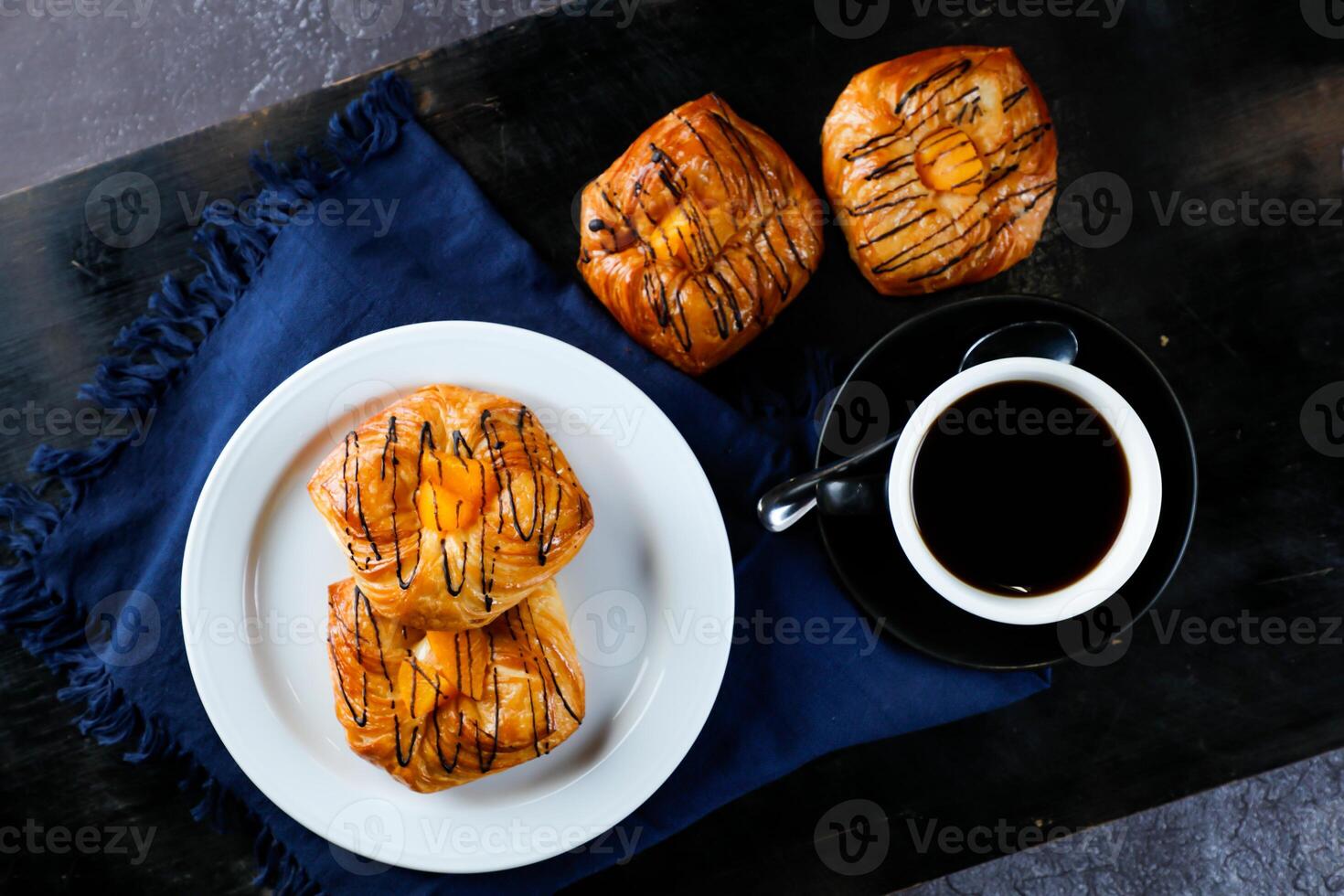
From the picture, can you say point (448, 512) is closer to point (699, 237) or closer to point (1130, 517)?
point (699, 237)

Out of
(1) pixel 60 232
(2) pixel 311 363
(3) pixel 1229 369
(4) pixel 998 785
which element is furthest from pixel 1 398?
(3) pixel 1229 369

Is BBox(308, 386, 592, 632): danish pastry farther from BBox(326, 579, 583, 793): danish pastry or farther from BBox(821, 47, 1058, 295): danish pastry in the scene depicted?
BBox(821, 47, 1058, 295): danish pastry

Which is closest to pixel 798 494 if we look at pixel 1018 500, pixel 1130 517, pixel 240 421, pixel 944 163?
pixel 1018 500

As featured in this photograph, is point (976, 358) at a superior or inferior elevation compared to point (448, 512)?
inferior

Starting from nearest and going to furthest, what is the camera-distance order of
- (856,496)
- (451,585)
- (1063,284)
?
(451,585)
(856,496)
(1063,284)

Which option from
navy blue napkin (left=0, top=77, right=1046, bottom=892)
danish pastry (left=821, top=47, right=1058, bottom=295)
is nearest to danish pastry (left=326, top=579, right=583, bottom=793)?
navy blue napkin (left=0, top=77, right=1046, bottom=892)

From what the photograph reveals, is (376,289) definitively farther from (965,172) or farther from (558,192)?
(965,172)
